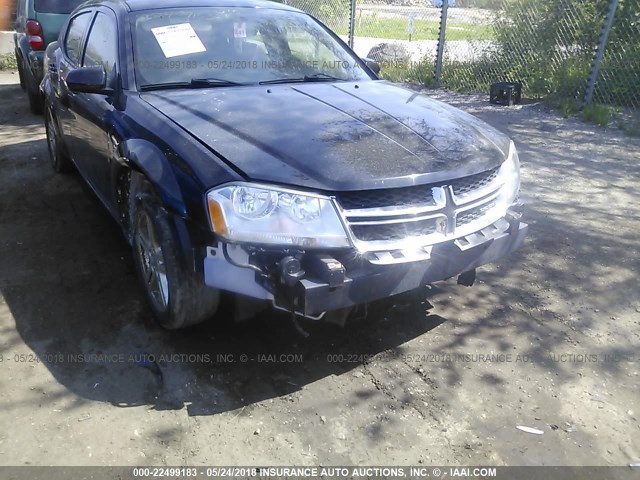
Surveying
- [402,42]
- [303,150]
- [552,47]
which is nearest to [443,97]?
[552,47]

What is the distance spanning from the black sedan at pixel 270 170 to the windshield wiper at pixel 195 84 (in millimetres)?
11

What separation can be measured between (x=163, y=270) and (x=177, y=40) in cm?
154

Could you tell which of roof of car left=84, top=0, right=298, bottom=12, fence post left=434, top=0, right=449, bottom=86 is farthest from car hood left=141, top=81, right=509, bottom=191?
fence post left=434, top=0, right=449, bottom=86

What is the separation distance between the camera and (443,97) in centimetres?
921

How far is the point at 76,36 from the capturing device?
476 cm

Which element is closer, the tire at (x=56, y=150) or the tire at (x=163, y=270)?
the tire at (x=163, y=270)

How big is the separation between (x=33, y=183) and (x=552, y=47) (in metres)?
7.60

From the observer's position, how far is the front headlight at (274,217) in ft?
8.07

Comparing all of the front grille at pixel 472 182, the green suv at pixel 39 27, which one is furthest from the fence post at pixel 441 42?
the front grille at pixel 472 182

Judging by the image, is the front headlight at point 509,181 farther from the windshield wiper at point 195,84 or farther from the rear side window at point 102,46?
the rear side window at point 102,46

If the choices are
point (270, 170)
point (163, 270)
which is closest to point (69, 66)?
point (163, 270)

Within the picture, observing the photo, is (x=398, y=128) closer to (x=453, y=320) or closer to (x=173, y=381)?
(x=453, y=320)

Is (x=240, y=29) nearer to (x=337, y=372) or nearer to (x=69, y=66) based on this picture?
(x=69, y=66)

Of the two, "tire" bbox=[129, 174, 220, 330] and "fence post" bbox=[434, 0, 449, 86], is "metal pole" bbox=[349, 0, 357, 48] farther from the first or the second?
Result: "tire" bbox=[129, 174, 220, 330]
